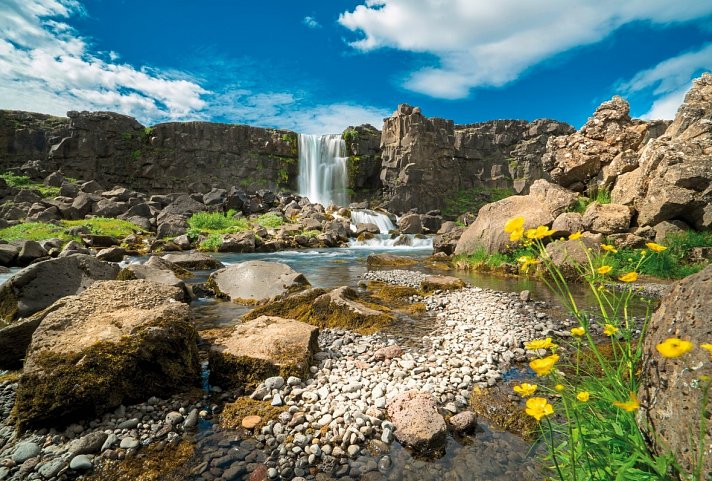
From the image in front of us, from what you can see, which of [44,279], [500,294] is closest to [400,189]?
[500,294]

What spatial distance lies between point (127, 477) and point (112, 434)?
0.63 meters

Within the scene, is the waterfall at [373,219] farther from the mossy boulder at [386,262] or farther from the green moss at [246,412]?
the green moss at [246,412]

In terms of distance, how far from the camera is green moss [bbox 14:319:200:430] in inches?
136

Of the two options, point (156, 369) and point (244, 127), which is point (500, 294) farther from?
point (244, 127)

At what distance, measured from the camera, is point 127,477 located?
2889mm

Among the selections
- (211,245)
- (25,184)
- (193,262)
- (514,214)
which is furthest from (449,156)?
(25,184)

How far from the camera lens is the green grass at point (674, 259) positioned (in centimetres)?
909

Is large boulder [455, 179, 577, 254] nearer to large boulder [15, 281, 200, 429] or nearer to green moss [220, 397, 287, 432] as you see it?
green moss [220, 397, 287, 432]

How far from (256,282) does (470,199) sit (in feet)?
161

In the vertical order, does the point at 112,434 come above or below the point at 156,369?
below

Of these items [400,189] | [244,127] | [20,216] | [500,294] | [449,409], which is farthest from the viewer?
[244,127]

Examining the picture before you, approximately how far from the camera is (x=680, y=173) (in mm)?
10203

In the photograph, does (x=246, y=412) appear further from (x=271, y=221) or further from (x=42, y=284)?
(x=271, y=221)

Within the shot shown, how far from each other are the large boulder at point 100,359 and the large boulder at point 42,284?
7.21ft
